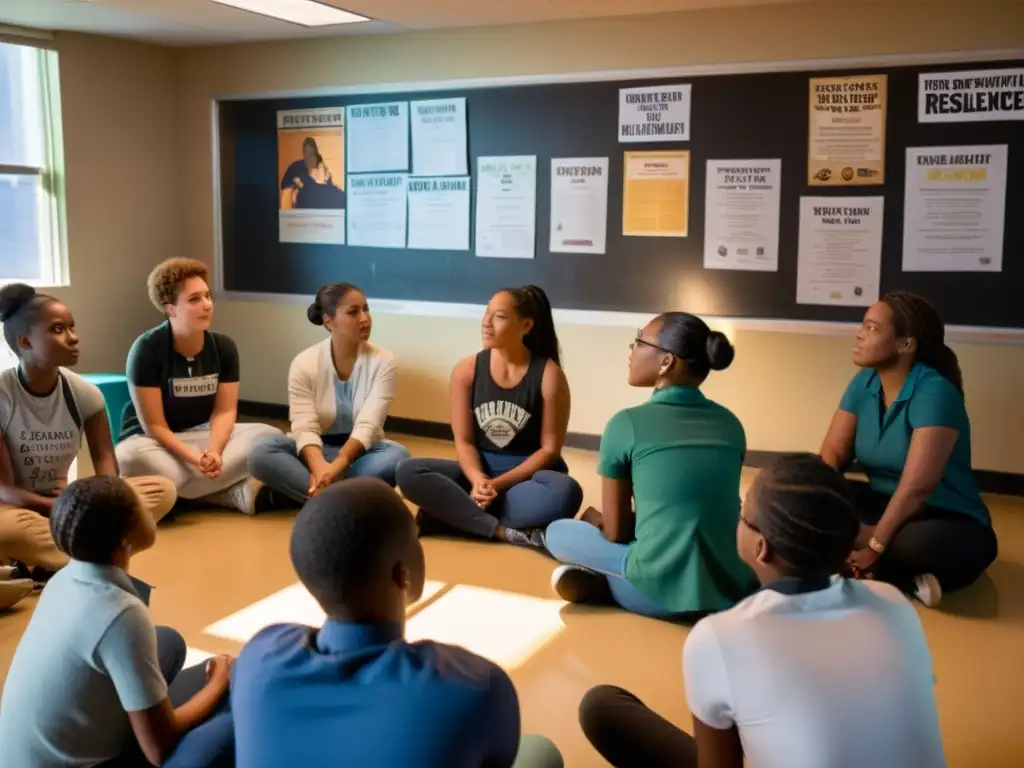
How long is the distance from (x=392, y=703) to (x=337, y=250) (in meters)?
5.32

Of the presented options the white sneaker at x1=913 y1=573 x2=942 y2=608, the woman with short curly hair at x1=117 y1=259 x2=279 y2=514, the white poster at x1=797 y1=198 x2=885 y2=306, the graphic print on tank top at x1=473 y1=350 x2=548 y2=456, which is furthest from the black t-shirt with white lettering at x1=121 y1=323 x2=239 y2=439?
the white sneaker at x1=913 y1=573 x2=942 y2=608

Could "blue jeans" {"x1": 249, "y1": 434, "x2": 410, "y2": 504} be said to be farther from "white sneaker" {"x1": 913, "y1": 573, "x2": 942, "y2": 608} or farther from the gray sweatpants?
"white sneaker" {"x1": 913, "y1": 573, "x2": 942, "y2": 608}

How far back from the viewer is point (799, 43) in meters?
4.95

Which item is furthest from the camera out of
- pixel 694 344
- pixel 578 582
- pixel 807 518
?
pixel 578 582

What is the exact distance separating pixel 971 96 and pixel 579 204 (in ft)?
6.47

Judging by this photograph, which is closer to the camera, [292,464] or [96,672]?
[96,672]

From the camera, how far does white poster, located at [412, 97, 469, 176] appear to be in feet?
19.3

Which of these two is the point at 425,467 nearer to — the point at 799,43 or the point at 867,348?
the point at 867,348

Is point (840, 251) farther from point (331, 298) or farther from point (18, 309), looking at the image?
point (18, 309)

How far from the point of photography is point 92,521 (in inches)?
71.1

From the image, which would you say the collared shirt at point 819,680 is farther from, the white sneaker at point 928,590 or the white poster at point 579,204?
the white poster at point 579,204

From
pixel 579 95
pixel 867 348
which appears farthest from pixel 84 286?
pixel 867 348

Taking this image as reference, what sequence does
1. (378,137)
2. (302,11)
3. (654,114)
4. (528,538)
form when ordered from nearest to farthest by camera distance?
1. (528,538)
2. (654,114)
3. (302,11)
4. (378,137)

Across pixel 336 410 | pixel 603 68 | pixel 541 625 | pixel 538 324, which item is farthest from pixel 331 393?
pixel 603 68
